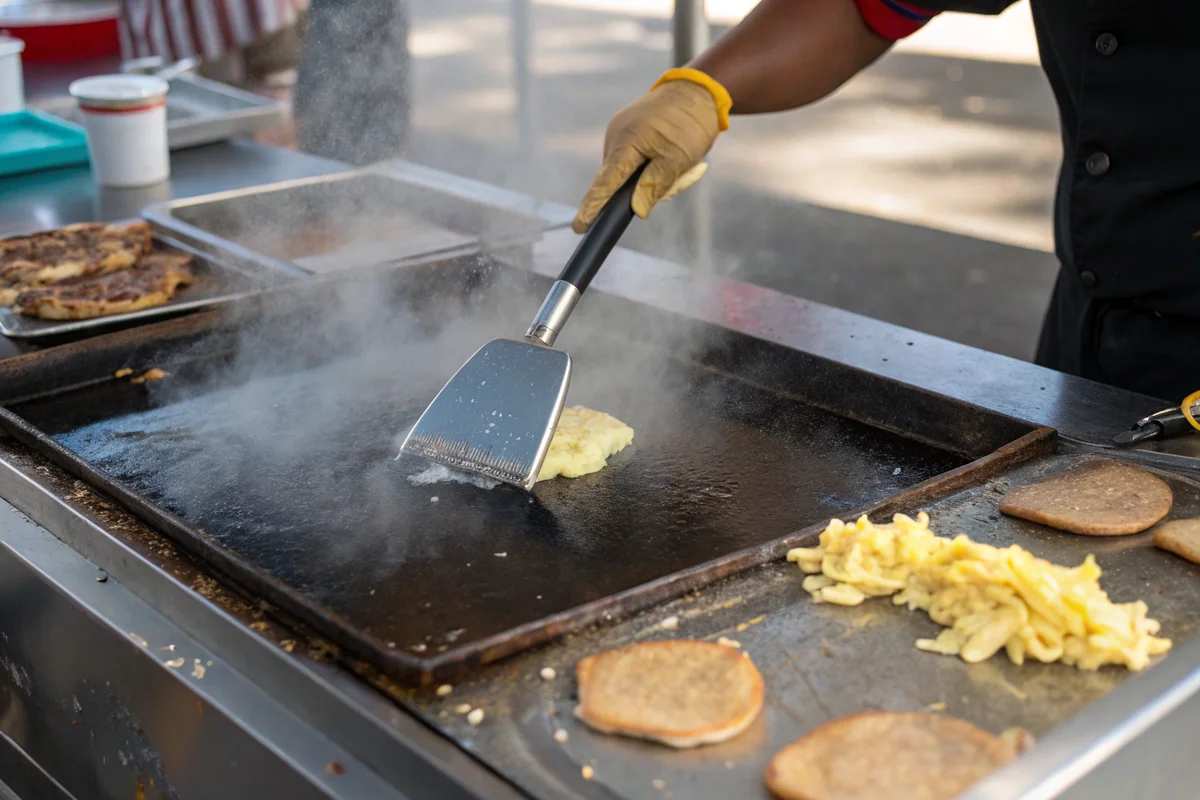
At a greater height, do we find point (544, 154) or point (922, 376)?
point (922, 376)

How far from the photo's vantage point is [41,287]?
8.01 ft

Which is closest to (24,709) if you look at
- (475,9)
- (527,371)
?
(527,371)

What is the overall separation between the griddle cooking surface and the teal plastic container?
159 centimetres

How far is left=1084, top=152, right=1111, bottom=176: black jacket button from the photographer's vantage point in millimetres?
2215

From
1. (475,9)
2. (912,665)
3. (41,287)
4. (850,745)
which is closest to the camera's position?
(850,745)

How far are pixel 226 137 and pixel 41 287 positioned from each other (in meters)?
1.52

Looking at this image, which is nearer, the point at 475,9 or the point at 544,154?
the point at 544,154

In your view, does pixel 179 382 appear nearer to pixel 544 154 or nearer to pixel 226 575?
pixel 226 575

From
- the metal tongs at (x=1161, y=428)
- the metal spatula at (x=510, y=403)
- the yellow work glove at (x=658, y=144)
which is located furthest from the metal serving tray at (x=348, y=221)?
the metal tongs at (x=1161, y=428)

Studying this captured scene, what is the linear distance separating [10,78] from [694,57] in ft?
6.97

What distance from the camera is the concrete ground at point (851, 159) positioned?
6.12m

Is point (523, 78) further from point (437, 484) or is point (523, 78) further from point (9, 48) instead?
point (437, 484)

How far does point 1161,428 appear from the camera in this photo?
177 centimetres

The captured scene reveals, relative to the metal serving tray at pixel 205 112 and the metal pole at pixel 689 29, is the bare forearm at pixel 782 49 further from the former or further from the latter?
the metal serving tray at pixel 205 112
